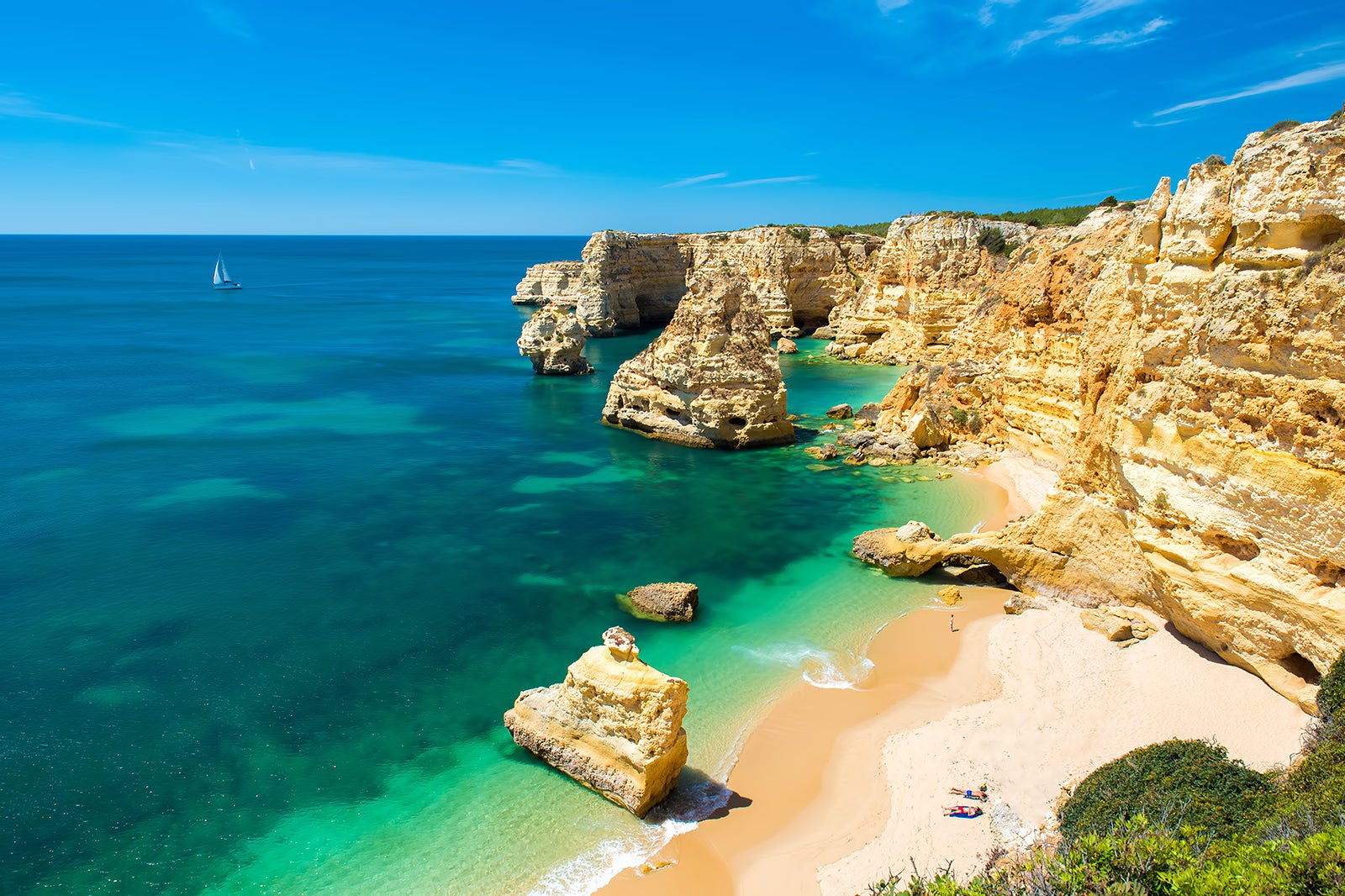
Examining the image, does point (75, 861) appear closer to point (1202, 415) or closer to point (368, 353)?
point (1202, 415)

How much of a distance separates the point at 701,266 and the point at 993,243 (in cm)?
2442

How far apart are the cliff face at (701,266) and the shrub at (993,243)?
56.6ft

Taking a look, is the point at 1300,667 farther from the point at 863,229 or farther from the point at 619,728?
the point at 863,229

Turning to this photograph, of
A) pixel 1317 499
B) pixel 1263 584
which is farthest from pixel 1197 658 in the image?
pixel 1317 499

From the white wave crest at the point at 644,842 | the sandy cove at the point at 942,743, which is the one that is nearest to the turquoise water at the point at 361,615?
the white wave crest at the point at 644,842

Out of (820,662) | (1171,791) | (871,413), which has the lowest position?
(820,662)

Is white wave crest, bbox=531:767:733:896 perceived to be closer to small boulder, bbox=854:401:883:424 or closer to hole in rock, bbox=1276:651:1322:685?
hole in rock, bbox=1276:651:1322:685

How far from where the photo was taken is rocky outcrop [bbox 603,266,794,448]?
36.7 metres

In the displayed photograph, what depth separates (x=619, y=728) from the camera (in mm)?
13781

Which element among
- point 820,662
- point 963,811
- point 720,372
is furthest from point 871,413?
point 963,811

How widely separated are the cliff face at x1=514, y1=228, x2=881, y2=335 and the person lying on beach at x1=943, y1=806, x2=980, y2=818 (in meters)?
58.6

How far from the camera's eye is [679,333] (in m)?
37.3

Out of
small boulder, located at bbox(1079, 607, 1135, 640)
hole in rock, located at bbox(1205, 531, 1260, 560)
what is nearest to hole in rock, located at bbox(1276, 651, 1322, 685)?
hole in rock, located at bbox(1205, 531, 1260, 560)

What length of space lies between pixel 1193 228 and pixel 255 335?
79487 mm
